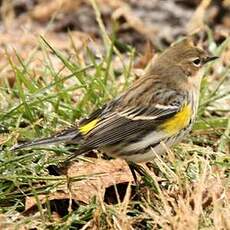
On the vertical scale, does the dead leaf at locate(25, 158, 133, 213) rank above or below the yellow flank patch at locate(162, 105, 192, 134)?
below

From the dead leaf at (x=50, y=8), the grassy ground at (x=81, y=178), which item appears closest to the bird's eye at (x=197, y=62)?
the grassy ground at (x=81, y=178)

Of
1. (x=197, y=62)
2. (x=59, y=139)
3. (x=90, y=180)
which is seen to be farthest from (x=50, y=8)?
(x=90, y=180)

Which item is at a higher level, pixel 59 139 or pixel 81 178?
pixel 59 139

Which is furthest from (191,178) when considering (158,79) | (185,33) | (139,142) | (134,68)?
(185,33)

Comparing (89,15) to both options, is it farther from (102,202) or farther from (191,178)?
(102,202)

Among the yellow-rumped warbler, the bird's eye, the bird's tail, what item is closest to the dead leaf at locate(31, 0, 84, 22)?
the bird's eye

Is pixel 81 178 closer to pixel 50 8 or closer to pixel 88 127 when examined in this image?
pixel 88 127

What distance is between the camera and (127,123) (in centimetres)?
596

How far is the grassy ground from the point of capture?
5105 mm

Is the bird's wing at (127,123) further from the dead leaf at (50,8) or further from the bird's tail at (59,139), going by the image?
the dead leaf at (50,8)

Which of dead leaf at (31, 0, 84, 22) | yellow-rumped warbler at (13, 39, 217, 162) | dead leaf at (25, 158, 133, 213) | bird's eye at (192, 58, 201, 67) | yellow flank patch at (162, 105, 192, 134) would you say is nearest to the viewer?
dead leaf at (25, 158, 133, 213)

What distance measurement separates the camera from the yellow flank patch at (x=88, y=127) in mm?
5905

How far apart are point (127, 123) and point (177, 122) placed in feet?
1.08

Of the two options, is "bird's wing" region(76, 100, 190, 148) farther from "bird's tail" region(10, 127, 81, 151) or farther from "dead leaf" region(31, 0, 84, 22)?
"dead leaf" region(31, 0, 84, 22)
